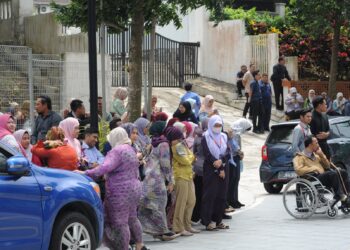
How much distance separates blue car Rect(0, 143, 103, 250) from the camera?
9.46m

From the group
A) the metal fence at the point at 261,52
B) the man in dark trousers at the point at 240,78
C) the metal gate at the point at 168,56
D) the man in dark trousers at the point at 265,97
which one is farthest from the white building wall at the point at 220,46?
the man in dark trousers at the point at 265,97

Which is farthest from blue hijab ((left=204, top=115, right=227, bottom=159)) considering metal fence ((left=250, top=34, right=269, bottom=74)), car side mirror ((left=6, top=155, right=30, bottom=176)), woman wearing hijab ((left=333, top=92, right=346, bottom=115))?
metal fence ((left=250, top=34, right=269, bottom=74))

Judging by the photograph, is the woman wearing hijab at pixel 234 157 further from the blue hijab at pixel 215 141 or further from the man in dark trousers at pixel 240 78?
the man in dark trousers at pixel 240 78

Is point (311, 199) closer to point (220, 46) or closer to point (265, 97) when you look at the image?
point (265, 97)

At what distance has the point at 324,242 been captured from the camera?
13.0 m

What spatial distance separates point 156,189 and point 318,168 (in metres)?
3.78

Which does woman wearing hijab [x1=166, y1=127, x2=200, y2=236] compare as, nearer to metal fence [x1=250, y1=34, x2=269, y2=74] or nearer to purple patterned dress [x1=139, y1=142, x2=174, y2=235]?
purple patterned dress [x1=139, y1=142, x2=174, y2=235]

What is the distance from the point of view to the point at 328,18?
Answer: 3081 centimetres

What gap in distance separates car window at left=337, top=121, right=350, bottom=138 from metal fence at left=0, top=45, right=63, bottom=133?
6050 mm

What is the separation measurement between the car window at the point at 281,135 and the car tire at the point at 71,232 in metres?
9.45

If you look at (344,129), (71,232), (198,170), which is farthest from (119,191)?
(344,129)

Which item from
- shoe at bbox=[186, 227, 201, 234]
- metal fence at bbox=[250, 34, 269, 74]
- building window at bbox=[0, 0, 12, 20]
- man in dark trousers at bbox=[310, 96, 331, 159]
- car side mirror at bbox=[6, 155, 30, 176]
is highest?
building window at bbox=[0, 0, 12, 20]

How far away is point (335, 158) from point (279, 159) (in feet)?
3.86

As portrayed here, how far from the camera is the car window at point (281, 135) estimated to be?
1953cm
